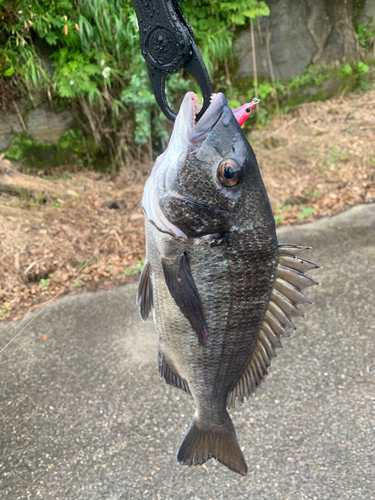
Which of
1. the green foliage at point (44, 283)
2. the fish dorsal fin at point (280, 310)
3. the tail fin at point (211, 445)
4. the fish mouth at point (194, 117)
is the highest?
the fish mouth at point (194, 117)

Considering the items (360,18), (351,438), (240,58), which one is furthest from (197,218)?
(360,18)

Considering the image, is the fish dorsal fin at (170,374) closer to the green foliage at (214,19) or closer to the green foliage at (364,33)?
the green foliage at (214,19)

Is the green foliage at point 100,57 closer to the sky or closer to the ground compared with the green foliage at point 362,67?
closer to the sky

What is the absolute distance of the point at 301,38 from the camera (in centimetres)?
581

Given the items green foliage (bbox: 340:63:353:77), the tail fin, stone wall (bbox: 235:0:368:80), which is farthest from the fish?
green foliage (bbox: 340:63:353:77)

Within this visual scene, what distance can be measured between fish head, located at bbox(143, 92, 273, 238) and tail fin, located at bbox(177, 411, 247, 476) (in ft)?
2.62

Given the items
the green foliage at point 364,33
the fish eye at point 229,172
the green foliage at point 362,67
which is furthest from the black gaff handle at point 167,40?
the green foliage at point 364,33

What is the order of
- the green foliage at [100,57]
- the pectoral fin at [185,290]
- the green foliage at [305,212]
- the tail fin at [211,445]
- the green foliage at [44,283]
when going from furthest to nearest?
the green foliage at [305,212], the green foliage at [100,57], the green foliage at [44,283], the tail fin at [211,445], the pectoral fin at [185,290]

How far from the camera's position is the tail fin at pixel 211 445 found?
1431mm

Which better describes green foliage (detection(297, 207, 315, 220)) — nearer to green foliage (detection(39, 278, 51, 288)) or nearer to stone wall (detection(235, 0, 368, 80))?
stone wall (detection(235, 0, 368, 80))

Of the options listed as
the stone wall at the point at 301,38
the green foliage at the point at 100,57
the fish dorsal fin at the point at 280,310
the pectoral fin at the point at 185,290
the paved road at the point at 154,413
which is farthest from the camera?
the stone wall at the point at 301,38

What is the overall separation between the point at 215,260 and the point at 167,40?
0.65 m

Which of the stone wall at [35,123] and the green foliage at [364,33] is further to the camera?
the green foliage at [364,33]

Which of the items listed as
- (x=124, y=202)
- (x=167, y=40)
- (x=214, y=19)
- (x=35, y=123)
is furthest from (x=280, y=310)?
(x=214, y=19)
